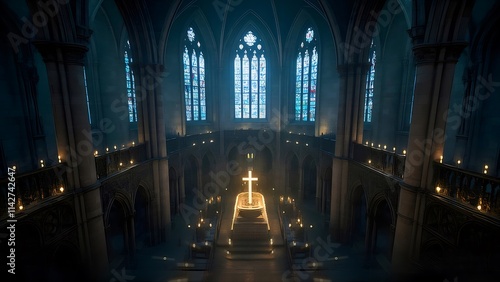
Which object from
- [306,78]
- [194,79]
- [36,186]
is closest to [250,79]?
[194,79]

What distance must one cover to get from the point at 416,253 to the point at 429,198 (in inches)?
74.5

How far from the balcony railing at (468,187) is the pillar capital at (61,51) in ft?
36.7

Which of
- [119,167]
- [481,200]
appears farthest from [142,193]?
[481,200]

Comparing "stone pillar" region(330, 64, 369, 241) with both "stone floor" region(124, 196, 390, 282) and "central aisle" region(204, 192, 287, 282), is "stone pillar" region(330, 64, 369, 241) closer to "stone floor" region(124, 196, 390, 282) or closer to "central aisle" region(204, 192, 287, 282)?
"stone floor" region(124, 196, 390, 282)

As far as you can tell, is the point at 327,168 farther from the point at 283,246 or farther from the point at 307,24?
the point at 307,24

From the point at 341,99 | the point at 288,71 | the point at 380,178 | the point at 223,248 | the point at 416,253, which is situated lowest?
the point at 223,248

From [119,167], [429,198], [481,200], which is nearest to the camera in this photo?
[481,200]

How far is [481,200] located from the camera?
240 inches

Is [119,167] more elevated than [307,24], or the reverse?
[307,24]

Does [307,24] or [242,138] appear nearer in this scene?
[307,24]

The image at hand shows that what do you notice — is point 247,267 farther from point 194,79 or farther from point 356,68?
point 194,79

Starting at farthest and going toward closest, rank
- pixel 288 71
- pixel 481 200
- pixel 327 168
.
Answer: pixel 288 71, pixel 327 168, pixel 481 200

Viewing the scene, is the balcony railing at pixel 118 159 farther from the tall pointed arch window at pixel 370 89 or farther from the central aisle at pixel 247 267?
the tall pointed arch window at pixel 370 89

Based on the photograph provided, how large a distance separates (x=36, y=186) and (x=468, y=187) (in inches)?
462
